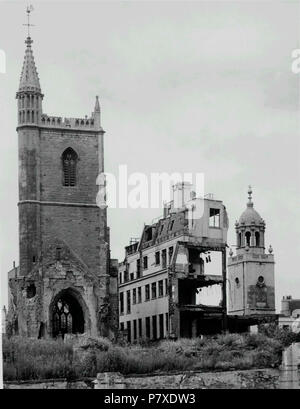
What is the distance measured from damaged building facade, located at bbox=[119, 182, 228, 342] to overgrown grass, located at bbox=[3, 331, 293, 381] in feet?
22.5

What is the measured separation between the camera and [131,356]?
136ft

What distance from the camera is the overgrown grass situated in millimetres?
37594

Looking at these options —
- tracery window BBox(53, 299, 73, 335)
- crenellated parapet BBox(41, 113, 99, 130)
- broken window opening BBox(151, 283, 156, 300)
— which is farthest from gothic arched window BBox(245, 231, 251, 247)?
crenellated parapet BBox(41, 113, 99, 130)

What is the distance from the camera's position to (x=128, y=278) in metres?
61.4

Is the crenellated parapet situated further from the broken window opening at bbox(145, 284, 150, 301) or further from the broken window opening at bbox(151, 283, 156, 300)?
the broken window opening at bbox(145, 284, 150, 301)

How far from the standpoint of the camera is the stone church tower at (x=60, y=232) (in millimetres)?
50031

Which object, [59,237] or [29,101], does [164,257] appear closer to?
[59,237]

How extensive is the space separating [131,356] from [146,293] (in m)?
16.0

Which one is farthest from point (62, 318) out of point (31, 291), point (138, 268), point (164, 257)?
point (138, 268)

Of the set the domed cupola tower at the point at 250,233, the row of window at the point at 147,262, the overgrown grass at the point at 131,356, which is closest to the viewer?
the overgrown grass at the point at 131,356

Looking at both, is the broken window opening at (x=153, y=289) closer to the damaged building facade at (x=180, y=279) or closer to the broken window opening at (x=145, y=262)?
the damaged building facade at (x=180, y=279)

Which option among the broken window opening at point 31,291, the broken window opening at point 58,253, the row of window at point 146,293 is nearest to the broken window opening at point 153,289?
the row of window at point 146,293
